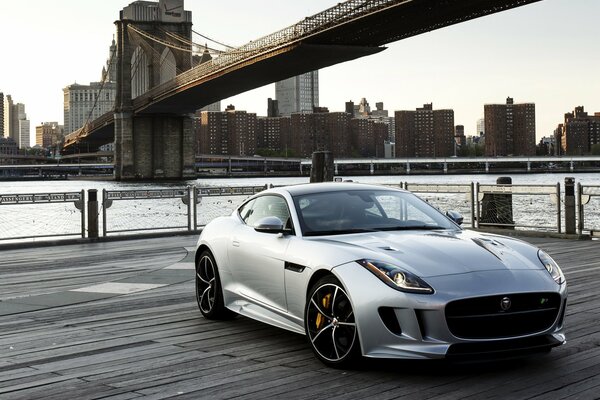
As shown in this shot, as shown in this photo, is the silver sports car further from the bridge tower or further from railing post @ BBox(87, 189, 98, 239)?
the bridge tower

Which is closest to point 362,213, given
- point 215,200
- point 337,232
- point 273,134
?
point 337,232

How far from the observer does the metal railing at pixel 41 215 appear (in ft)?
50.5

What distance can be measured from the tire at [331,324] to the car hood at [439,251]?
11.0 inches

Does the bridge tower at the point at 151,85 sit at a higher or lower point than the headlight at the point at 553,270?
higher

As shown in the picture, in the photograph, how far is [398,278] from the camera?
476cm

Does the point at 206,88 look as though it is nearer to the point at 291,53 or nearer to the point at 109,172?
the point at 291,53

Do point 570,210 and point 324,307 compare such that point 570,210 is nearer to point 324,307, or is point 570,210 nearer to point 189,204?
point 189,204

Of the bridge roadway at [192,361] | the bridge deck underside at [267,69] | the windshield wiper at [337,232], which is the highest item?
the bridge deck underside at [267,69]

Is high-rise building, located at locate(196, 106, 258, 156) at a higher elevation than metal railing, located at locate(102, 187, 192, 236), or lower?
higher

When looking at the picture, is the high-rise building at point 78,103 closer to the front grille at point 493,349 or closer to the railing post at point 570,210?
the railing post at point 570,210

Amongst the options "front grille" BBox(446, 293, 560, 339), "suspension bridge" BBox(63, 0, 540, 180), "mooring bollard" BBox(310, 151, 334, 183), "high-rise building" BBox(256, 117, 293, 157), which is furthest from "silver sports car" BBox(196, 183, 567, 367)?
"high-rise building" BBox(256, 117, 293, 157)

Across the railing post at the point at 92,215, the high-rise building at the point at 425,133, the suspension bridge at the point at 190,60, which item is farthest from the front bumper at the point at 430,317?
the high-rise building at the point at 425,133

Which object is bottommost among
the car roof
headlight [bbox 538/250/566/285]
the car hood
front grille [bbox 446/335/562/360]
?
front grille [bbox 446/335/562/360]

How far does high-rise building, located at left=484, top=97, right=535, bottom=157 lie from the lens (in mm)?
189750
